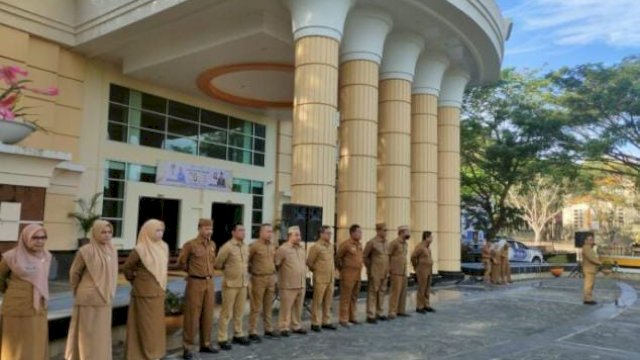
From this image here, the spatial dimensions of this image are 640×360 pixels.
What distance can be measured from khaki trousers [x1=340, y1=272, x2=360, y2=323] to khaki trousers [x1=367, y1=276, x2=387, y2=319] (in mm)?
385

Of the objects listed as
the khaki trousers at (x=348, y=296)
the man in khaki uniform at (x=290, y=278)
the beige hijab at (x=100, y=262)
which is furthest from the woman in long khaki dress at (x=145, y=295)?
the khaki trousers at (x=348, y=296)

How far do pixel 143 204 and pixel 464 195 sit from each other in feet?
57.3

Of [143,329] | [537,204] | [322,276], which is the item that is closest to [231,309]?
[143,329]

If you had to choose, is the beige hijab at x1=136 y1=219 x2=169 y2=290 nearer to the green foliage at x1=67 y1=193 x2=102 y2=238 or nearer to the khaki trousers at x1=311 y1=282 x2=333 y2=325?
the khaki trousers at x1=311 y1=282 x2=333 y2=325

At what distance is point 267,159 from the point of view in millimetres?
21781

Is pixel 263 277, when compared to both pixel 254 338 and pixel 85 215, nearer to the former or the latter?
pixel 254 338

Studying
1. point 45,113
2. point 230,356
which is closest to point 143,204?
point 45,113

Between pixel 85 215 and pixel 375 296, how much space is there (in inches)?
392

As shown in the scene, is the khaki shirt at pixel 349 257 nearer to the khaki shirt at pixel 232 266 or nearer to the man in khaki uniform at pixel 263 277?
the man in khaki uniform at pixel 263 277

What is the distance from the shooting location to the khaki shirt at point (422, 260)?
431 inches

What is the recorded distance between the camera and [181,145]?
62.4 ft

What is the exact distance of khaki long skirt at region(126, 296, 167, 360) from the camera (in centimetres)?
589

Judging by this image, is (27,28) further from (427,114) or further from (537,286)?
(537,286)

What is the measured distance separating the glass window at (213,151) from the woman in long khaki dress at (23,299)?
1460cm
